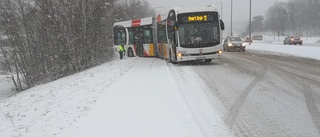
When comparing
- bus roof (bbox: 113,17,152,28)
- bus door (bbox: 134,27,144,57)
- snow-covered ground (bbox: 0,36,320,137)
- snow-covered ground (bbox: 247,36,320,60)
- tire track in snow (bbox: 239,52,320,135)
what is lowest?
snow-covered ground (bbox: 247,36,320,60)

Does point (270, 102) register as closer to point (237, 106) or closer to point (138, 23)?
point (237, 106)

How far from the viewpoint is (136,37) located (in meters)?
30.9

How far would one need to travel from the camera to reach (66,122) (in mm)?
7883

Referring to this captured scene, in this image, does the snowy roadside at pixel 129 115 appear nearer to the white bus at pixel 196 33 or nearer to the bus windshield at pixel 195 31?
the white bus at pixel 196 33

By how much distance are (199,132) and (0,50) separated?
3246 cm

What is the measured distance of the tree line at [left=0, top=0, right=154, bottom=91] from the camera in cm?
3170

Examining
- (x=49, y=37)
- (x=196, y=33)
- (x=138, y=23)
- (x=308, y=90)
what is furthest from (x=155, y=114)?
(x=49, y=37)

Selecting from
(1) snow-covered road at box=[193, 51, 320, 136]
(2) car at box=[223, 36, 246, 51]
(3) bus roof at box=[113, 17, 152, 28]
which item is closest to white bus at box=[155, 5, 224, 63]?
(1) snow-covered road at box=[193, 51, 320, 136]

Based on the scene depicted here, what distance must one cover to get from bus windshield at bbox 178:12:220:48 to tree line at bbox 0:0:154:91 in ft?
45.4

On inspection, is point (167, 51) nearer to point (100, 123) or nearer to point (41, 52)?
point (100, 123)

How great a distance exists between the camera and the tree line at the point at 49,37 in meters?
31.7

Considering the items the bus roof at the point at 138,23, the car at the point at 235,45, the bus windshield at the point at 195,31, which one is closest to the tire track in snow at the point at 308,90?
the bus windshield at the point at 195,31

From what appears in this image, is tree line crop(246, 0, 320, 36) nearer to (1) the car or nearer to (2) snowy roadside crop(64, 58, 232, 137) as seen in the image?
(1) the car

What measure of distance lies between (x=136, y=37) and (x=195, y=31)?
488 inches
